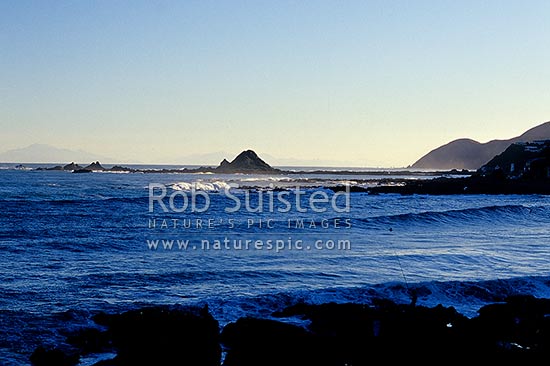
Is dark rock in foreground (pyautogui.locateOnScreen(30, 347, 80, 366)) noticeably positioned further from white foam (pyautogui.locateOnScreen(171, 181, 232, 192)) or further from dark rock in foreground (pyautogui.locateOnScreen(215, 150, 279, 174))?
dark rock in foreground (pyautogui.locateOnScreen(215, 150, 279, 174))

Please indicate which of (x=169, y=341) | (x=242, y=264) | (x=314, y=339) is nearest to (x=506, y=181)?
(x=242, y=264)

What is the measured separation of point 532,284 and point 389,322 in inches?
301

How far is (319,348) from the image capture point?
10336mm

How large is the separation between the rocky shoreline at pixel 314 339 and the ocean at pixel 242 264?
0.92 m

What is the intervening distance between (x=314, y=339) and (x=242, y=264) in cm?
941

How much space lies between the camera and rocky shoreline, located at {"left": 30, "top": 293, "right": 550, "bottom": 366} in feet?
32.6

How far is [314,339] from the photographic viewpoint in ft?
34.4

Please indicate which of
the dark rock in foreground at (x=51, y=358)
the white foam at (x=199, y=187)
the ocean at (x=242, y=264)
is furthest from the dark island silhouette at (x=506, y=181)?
the dark rock in foreground at (x=51, y=358)

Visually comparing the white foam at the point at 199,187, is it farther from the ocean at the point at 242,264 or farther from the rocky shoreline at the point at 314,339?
the rocky shoreline at the point at 314,339

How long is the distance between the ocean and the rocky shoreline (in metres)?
0.92

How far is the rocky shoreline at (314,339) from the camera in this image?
9.93 m

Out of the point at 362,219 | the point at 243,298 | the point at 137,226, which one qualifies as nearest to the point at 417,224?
the point at 362,219

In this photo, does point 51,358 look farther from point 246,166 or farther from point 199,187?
point 246,166

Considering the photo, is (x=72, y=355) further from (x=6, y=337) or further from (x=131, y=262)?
(x=131, y=262)
